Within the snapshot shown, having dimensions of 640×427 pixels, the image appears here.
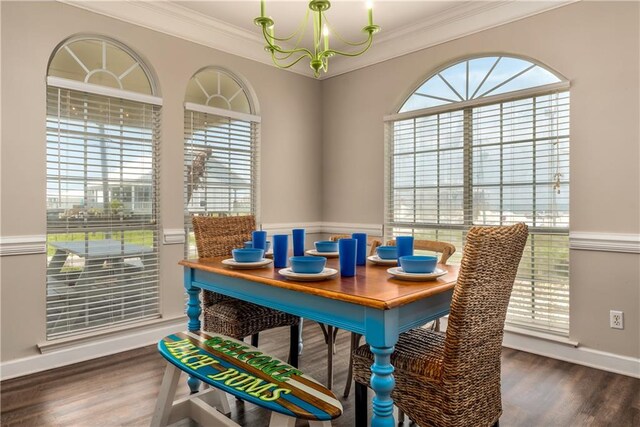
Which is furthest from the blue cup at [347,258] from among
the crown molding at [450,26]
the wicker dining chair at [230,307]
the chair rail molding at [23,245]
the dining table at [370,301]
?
the crown molding at [450,26]

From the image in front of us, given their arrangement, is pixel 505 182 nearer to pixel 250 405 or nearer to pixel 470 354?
pixel 470 354

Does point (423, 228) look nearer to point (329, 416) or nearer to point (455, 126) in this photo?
point (455, 126)

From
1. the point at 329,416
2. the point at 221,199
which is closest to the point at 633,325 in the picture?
the point at 329,416

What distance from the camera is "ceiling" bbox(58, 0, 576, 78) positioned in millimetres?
3086

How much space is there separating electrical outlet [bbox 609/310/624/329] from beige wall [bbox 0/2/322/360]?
9.13 feet

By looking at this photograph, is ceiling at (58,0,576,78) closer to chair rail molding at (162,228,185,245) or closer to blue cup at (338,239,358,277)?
chair rail molding at (162,228,185,245)

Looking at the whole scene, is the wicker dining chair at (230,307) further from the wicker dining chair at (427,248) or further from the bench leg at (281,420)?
the bench leg at (281,420)

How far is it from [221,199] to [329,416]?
2.76 metres

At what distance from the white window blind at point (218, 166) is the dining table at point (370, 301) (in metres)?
1.80

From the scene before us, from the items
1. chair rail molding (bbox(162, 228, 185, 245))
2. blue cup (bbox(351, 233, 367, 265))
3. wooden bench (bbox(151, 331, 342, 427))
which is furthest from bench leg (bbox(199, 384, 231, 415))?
chair rail molding (bbox(162, 228, 185, 245))

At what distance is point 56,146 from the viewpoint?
9.25 ft

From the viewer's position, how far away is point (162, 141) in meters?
3.31

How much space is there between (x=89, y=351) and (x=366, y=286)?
237 cm

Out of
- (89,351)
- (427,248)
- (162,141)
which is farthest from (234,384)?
(162,141)
